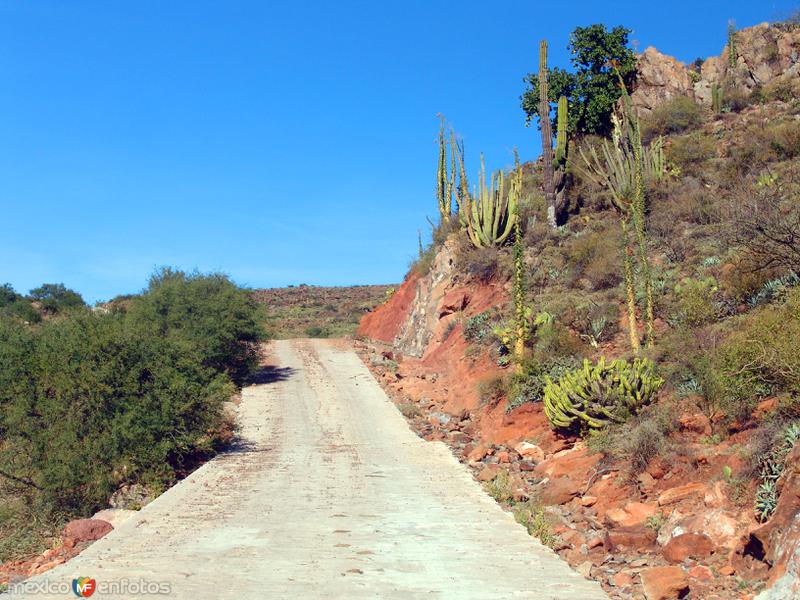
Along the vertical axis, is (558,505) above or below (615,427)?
below

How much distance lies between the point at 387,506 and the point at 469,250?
19225 millimetres

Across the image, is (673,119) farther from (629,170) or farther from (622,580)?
(622,580)

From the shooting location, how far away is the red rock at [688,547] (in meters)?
7.97

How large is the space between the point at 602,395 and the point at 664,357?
2523 millimetres

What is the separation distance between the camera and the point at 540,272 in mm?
26312

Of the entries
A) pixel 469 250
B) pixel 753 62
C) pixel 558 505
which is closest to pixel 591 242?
pixel 469 250

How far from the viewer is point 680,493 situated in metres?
9.55

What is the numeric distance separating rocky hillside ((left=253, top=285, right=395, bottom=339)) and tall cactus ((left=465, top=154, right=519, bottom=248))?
46.4 ft

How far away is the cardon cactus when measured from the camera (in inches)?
531

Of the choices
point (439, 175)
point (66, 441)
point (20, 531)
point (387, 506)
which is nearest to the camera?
point (387, 506)

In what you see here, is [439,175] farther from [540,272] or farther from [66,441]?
[66,441]

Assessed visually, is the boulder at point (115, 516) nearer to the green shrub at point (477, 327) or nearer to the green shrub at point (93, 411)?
the green shrub at point (93, 411)

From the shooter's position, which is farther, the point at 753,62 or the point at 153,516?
the point at 753,62

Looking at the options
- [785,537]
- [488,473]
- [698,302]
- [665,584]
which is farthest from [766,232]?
[665,584]
